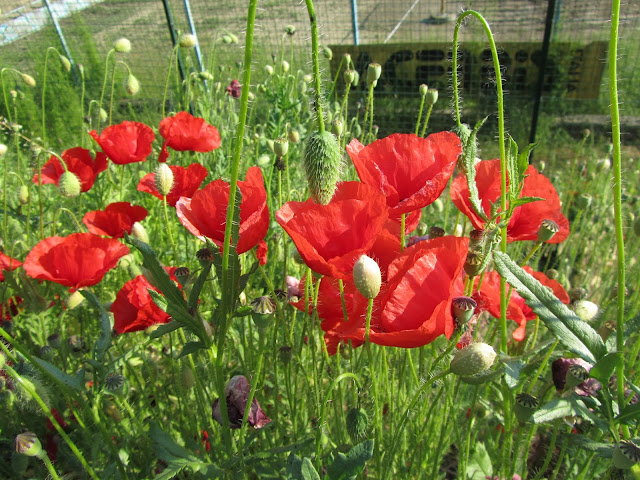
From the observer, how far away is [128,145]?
148cm

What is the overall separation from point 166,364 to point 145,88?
4.43 m

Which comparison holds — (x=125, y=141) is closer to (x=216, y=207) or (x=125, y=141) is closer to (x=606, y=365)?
(x=216, y=207)

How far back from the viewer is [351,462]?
0.65 m

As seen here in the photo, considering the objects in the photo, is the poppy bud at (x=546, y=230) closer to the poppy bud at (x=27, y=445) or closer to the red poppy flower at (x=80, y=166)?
the poppy bud at (x=27, y=445)

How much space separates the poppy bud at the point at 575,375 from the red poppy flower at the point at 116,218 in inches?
40.4

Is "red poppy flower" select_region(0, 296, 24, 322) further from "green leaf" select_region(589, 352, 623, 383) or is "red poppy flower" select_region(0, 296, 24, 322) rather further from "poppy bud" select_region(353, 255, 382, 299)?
"green leaf" select_region(589, 352, 623, 383)

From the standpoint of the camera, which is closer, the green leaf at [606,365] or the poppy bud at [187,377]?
the green leaf at [606,365]

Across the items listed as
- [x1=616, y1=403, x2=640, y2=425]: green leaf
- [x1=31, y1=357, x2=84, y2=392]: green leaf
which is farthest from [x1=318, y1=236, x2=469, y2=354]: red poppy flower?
[x1=31, y1=357, x2=84, y2=392]: green leaf

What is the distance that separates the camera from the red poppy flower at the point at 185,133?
150 centimetres

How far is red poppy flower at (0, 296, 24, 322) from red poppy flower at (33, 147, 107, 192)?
336 mm

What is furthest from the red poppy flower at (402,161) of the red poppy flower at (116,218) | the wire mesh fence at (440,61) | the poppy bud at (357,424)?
the wire mesh fence at (440,61)

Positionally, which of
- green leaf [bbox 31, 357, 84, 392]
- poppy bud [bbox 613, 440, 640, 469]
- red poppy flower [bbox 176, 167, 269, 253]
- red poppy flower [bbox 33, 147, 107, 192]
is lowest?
poppy bud [bbox 613, 440, 640, 469]

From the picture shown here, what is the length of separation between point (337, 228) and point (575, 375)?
400 mm

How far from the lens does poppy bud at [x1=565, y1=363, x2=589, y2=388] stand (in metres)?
0.71
